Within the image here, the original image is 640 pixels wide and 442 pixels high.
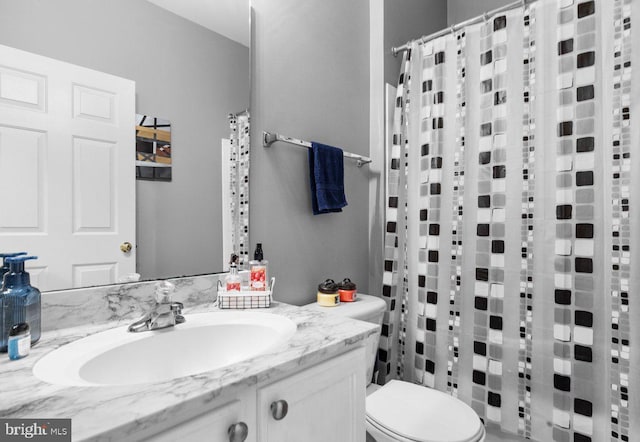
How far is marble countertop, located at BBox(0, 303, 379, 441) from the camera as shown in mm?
480

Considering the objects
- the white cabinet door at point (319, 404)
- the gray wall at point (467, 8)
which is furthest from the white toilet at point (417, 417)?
the gray wall at point (467, 8)

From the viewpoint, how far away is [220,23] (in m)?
1.25

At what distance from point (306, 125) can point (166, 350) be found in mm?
1136

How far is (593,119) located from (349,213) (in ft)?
3.77

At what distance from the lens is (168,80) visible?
110 cm

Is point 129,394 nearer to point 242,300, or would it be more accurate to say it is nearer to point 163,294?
point 163,294

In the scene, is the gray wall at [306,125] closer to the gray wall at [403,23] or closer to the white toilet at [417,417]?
the gray wall at [403,23]

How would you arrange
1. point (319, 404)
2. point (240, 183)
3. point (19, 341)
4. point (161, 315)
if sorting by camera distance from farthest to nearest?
→ point (240, 183) → point (161, 315) → point (319, 404) → point (19, 341)

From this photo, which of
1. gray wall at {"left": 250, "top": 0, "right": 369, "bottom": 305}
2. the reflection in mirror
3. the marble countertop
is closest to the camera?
the marble countertop

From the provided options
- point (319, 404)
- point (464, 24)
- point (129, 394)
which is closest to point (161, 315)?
point (129, 394)

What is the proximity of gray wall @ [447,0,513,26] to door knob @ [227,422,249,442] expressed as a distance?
2.81 meters

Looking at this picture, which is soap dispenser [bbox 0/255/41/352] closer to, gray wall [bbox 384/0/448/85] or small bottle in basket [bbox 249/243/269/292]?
small bottle in basket [bbox 249/243/269/292]

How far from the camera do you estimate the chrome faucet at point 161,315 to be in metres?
0.88

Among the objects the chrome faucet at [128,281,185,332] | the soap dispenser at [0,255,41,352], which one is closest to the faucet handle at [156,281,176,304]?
the chrome faucet at [128,281,185,332]
